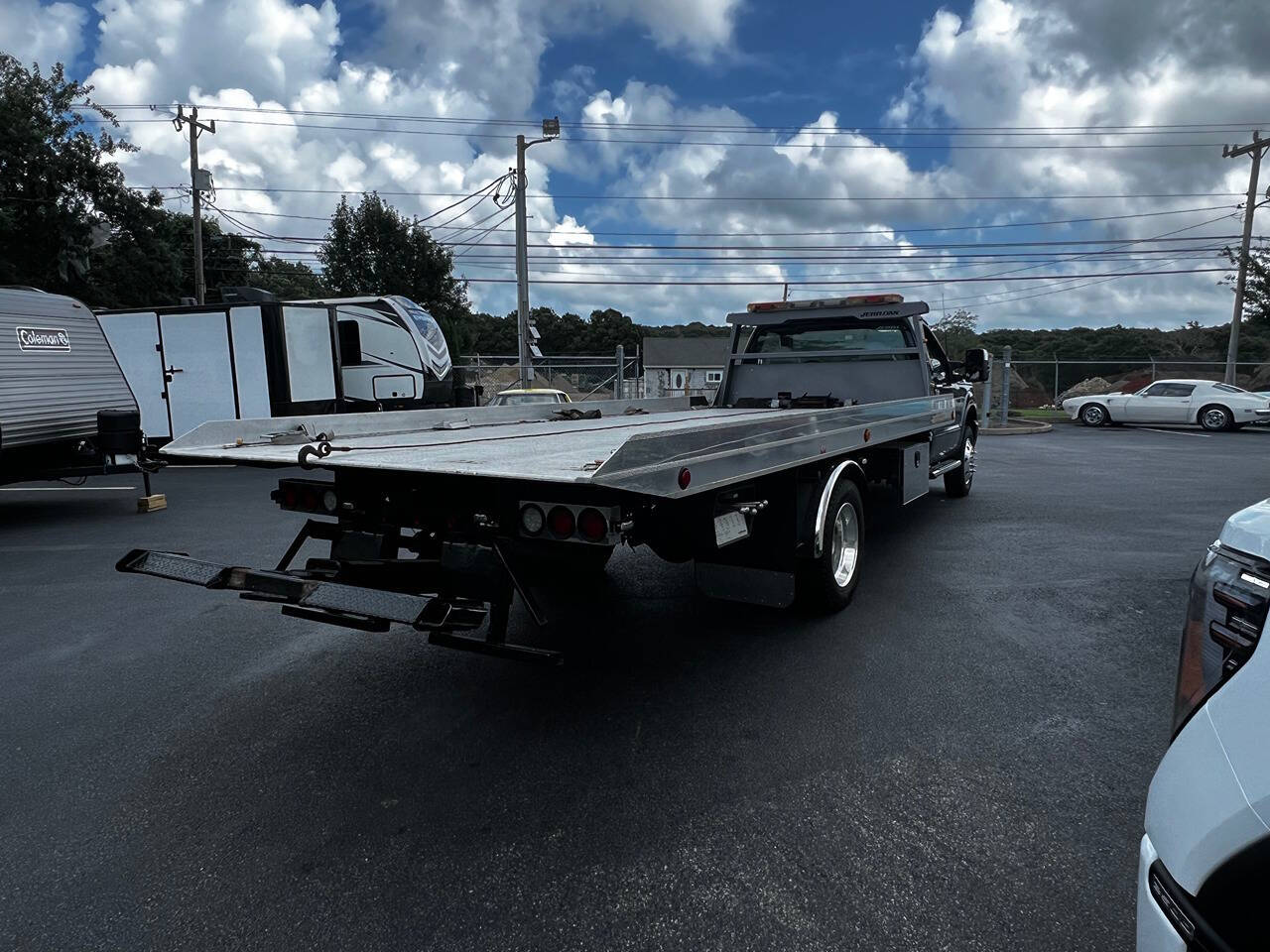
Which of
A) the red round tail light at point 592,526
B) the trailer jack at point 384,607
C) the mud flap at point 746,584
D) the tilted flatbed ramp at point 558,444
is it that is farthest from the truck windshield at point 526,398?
the red round tail light at point 592,526

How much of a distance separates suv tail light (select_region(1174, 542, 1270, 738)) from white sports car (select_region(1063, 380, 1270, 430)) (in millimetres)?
24084

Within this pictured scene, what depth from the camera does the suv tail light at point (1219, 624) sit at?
1438 mm

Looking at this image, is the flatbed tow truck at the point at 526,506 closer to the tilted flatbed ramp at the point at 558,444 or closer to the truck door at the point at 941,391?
the tilted flatbed ramp at the point at 558,444

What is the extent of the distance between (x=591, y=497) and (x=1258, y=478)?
1262 cm

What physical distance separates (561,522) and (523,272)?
764 inches

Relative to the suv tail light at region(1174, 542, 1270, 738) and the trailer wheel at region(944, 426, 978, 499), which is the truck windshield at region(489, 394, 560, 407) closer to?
the trailer wheel at region(944, 426, 978, 499)

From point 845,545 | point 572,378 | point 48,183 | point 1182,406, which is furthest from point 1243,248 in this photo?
point 48,183

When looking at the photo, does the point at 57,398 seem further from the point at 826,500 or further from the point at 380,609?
the point at 826,500

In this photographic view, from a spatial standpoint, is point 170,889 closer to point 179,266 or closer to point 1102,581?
point 1102,581

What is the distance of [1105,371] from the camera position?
3189cm

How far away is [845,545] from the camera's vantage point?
17.3 ft

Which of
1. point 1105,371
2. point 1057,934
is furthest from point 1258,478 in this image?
point 1105,371

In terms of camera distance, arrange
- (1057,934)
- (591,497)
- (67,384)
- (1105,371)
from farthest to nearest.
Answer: (1105,371) → (67,384) → (591,497) → (1057,934)

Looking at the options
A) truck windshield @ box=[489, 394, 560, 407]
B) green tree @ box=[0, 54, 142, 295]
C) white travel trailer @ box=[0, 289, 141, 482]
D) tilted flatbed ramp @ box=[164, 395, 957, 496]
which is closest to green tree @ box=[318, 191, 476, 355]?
green tree @ box=[0, 54, 142, 295]
